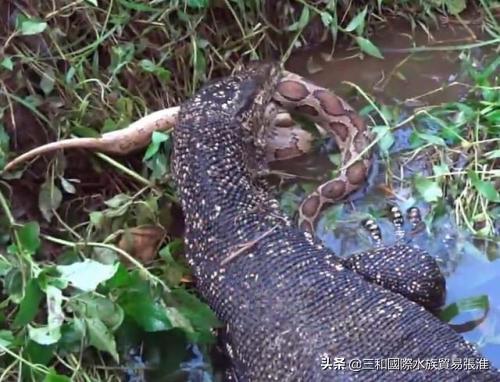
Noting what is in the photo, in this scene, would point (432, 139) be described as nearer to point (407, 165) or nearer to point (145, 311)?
point (407, 165)

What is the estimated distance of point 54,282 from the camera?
2.79 m

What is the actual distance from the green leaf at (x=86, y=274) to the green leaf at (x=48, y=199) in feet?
1.88

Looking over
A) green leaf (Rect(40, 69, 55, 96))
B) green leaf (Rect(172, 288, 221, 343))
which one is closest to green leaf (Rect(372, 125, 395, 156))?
green leaf (Rect(172, 288, 221, 343))

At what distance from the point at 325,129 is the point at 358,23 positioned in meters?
0.54

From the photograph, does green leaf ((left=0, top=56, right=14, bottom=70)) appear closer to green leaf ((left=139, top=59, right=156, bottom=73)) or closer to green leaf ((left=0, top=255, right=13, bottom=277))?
green leaf ((left=139, top=59, right=156, bottom=73))

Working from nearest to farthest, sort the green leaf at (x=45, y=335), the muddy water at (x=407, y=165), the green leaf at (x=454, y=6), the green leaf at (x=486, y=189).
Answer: the green leaf at (x=45, y=335)
the muddy water at (x=407, y=165)
the green leaf at (x=486, y=189)
the green leaf at (x=454, y=6)

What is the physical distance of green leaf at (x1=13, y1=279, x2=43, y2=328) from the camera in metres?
2.75

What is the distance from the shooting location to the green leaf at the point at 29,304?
→ 9.04ft

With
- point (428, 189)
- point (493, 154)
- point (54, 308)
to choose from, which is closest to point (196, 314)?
point (54, 308)

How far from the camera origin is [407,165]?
3.76 meters

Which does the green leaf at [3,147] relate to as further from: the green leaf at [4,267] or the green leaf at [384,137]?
the green leaf at [384,137]

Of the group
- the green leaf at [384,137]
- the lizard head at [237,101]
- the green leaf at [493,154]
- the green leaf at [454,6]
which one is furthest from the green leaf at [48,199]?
the green leaf at [454,6]

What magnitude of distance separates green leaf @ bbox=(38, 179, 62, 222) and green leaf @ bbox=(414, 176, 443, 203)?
1252 millimetres

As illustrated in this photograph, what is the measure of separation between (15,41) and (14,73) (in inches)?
5.2
